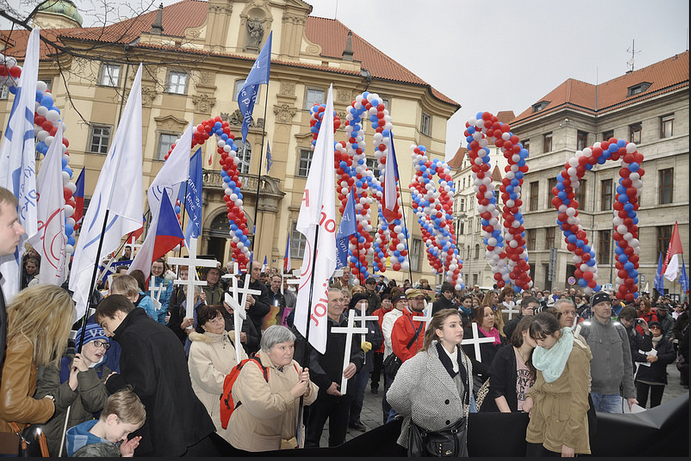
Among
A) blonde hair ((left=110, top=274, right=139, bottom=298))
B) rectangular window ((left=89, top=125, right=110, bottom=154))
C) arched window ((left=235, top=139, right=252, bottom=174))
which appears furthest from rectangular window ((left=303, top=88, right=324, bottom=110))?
blonde hair ((left=110, top=274, right=139, bottom=298))

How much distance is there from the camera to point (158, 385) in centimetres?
300

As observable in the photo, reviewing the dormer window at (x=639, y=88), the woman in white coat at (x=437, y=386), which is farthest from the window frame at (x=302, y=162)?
the dormer window at (x=639, y=88)

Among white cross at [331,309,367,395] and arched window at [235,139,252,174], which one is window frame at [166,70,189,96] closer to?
arched window at [235,139,252,174]

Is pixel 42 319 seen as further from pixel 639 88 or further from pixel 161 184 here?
pixel 639 88

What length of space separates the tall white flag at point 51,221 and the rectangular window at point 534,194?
40.6 meters

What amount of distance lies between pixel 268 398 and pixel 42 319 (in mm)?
1516

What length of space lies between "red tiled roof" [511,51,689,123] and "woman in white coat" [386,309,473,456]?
34.8 metres

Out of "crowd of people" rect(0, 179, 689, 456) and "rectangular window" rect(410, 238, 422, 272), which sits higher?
"rectangular window" rect(410, 238, 422, 272)

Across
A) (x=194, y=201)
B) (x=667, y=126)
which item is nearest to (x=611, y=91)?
(x=667, y=126)

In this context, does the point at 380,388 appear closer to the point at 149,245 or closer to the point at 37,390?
the point at 149,245

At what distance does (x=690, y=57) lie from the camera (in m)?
2.48

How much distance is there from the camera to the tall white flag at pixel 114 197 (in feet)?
13.2

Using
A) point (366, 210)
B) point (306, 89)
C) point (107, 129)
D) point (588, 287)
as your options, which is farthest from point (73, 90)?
point (588, 287)

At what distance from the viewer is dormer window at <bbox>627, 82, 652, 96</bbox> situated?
3550 centimetres
